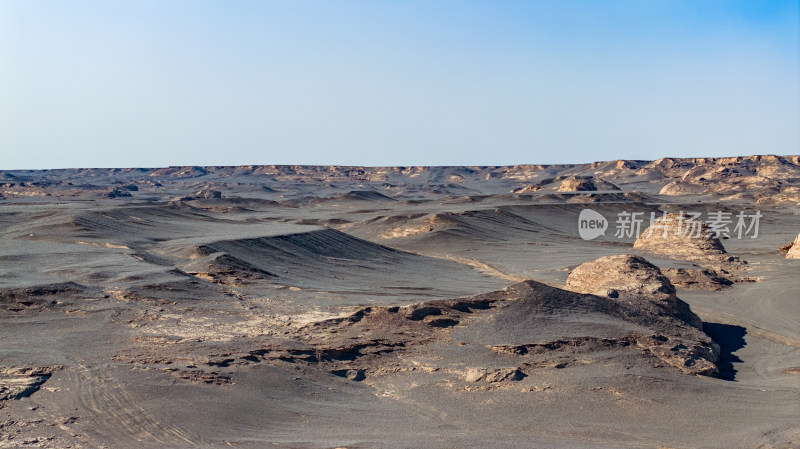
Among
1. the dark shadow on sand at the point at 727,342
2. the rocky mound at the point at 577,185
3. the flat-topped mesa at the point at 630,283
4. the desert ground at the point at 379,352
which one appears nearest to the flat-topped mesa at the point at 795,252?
the desert ground at the point at 379,352

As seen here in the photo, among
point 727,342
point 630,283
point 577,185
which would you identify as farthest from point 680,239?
point 577,185

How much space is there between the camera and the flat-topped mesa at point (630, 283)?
1376cm

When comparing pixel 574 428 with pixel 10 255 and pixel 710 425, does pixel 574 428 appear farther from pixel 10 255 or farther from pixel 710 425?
pixel 10 255

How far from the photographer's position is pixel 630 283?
14.9 m

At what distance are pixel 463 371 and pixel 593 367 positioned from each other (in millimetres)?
1986

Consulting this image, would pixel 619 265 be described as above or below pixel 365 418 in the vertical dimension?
above

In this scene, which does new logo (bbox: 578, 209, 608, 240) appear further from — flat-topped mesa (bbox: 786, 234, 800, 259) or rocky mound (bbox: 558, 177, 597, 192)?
rocky mound (bbox: 558, 177, 597, 192)

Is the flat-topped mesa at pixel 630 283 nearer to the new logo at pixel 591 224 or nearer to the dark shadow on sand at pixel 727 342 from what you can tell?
the dark shadow on sand at pixel 727 342

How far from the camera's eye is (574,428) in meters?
8.17

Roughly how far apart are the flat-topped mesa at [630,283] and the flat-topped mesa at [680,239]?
10.2 m

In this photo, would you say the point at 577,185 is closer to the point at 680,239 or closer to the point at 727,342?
the point at 680,239

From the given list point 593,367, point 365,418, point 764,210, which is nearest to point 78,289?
point 365,418

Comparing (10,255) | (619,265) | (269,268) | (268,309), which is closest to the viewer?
(268,309)

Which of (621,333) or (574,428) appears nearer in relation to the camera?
(574,428)
